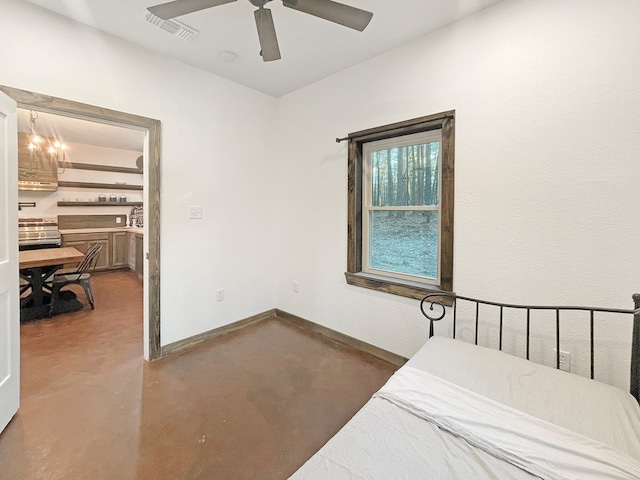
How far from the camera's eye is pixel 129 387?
217cm

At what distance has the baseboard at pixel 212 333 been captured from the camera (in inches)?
107

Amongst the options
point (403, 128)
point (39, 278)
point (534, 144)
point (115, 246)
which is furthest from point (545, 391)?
point (115, 246)

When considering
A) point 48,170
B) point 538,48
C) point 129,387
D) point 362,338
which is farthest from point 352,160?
point 48,170

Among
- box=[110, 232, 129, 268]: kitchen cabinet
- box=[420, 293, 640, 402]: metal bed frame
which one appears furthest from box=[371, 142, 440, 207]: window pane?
box=[110, 232, 129, 268]: kitchen cabinet

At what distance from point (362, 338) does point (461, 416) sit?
5.44ft

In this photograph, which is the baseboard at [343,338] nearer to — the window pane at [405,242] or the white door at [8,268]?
the window pane at [405,242]

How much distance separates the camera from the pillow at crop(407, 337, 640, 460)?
111 cm

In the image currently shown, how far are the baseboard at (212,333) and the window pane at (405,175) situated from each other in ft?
6.28

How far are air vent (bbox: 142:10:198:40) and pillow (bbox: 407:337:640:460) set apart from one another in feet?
9.19

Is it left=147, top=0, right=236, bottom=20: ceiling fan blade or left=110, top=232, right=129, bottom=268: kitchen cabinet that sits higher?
left=147, top=0, right=236, bottom=20: ceiling fan blade

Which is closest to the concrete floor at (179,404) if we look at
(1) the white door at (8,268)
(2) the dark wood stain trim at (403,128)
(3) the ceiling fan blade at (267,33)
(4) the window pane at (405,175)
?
(1) the white door at (8,268)

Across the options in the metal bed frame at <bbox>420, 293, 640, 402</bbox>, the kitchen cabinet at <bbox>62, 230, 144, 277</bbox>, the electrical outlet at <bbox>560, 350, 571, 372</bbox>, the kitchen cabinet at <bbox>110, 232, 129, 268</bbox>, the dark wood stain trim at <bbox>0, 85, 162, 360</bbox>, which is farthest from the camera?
the kitchen cabinet at <bbox>110, 232, 129, 268</bbox>

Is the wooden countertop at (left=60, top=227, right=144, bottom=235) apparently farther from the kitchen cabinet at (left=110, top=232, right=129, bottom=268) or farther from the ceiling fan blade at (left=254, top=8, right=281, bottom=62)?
the ceiling fan blade at (left=254, top=8, right=281, bottom=62)

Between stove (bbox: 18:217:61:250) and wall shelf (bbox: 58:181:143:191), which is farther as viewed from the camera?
wall shelf (bbox: 58:181:143:191)
